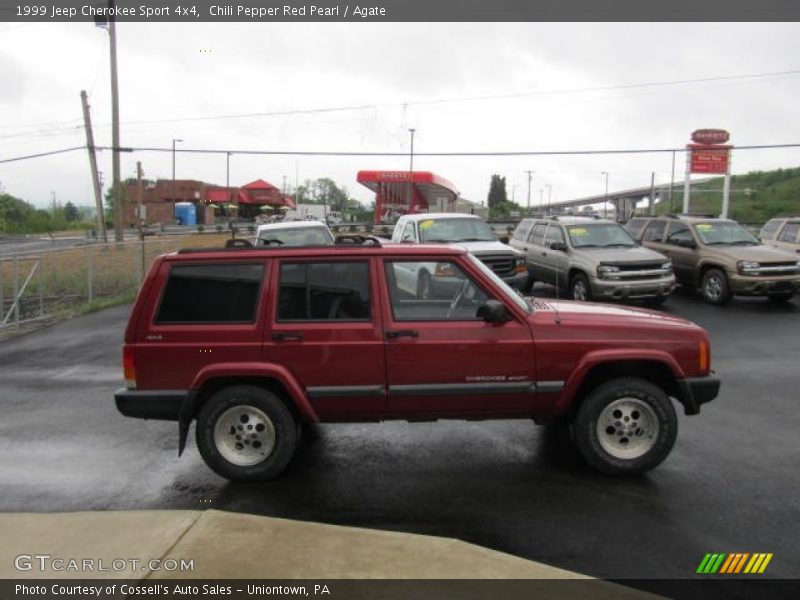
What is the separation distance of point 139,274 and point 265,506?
584 inches

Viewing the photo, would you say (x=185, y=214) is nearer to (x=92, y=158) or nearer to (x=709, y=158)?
(x=92, y=158)

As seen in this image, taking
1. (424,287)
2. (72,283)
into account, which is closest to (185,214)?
(72,283)

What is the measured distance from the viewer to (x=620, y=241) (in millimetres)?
13680

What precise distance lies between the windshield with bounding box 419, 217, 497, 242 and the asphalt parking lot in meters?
6.78

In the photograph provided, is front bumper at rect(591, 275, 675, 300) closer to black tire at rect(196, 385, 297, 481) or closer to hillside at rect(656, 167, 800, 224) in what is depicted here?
black tire at rect(196, 385, 297, 481)

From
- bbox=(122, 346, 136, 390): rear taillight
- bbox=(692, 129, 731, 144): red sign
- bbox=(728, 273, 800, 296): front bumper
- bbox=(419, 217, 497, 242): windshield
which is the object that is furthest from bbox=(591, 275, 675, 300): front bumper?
bbox=(692, 129, 731, 144): red sign

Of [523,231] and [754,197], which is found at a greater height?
[754,197]

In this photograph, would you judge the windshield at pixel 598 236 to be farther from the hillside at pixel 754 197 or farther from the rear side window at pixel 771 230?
the hillside at pixel 754 197

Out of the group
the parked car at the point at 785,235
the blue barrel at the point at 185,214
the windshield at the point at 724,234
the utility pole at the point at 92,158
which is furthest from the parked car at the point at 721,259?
the blue barrel at the point at 185,214

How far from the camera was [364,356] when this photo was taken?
Answer: 4.93 m

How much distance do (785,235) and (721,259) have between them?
157 inches

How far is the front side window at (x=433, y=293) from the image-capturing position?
16.6ft

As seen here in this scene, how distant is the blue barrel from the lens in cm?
5950

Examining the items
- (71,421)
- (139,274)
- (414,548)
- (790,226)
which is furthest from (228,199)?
(414,548)
